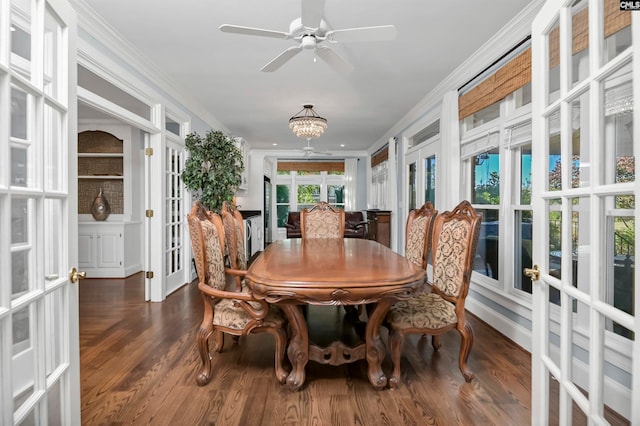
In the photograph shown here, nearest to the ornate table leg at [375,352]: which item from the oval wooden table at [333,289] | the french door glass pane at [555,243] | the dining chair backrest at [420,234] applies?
the oval wooden table at [333,289]

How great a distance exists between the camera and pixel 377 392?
76.5 inches

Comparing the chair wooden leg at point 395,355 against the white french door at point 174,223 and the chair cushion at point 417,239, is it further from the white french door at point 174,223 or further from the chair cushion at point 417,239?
the white french door at point 174,223

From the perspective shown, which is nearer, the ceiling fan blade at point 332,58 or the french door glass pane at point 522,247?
the ceiling fan blade at point 332,58

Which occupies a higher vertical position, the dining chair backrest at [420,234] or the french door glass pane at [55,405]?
the dining chair backrest at [420,234]

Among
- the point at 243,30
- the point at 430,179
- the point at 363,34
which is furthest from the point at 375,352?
the point at 430,179

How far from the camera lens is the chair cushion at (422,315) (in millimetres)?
2006

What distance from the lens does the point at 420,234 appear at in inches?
105

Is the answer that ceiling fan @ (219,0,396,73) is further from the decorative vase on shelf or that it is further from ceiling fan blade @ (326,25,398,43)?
the decorative vase on shelf

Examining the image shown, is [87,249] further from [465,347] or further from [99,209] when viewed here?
[465,347]

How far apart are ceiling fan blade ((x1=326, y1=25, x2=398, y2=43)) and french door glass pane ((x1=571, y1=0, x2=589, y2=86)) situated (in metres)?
1.17

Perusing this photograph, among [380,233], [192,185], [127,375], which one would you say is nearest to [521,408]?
[127,375]

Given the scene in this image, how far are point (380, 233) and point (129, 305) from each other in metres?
4.48

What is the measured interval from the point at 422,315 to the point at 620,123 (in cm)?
141

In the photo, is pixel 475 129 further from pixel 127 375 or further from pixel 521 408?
pixel 127 375
